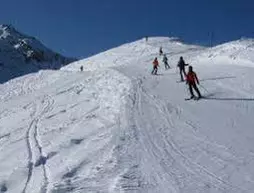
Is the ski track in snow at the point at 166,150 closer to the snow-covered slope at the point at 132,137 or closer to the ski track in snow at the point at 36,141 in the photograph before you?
the snow-covered slope at the point at 132,137

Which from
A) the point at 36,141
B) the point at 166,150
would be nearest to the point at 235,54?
the point at 36,141

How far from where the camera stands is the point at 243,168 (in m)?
15.0

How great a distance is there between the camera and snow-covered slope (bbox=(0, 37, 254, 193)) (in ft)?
45.0

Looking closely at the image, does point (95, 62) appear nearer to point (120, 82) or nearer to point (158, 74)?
point (158, 74)

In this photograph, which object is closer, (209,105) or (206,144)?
(206,144)

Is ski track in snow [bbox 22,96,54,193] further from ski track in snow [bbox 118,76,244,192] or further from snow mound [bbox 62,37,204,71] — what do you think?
snow mound [bbox 62,37,204,71]

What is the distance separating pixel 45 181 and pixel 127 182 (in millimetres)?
2128

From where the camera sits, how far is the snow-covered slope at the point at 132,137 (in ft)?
45.0

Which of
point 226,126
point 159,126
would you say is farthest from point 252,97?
point 159,126

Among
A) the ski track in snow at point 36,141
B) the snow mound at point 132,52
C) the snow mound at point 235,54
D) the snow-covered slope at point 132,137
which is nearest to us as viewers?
the snow-covered slope at point 132,137

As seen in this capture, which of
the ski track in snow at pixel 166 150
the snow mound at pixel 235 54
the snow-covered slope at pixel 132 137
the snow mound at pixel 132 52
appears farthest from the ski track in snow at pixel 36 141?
the snow mound at pixel 132 52

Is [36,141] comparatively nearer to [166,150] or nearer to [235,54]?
[166,150]

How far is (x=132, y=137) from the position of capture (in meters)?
17.6

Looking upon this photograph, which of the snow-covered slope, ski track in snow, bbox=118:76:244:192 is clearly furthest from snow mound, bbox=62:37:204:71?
ski track in snow, bbox=118:76:244:192
